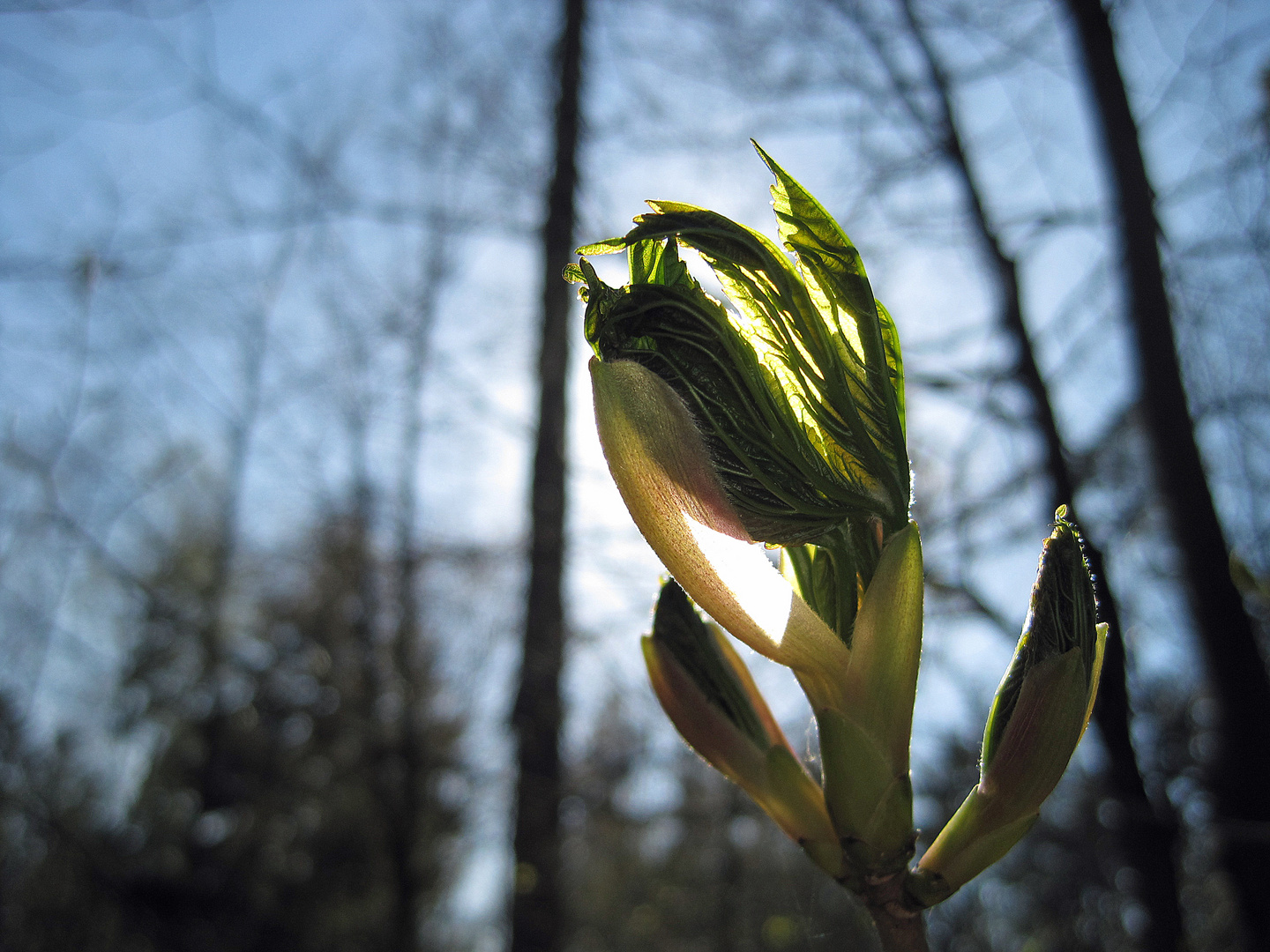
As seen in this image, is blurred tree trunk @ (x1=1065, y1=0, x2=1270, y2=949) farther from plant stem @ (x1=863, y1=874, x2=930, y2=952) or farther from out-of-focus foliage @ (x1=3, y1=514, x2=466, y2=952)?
out-of-focus foliage @ (x1=3, y1=514, x2=466, y2=952)

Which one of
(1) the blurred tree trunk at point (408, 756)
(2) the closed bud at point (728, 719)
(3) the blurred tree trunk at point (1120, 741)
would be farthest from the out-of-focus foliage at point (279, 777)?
(2) the closed bud at point (728, 719)

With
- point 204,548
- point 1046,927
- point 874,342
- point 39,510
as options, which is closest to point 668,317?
point 874,342

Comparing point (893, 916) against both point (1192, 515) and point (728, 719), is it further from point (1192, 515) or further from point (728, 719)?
point (1192, 515)

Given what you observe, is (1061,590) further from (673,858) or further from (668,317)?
(673,858)

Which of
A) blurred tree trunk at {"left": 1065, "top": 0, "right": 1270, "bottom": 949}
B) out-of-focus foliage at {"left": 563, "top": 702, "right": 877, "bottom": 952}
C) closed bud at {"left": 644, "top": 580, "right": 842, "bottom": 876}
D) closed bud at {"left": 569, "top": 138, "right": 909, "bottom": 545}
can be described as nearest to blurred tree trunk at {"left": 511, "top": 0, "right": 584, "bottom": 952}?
out-of-focus foliage at {"left": 563, "top": 702, "right": 877, "bottom": 952}

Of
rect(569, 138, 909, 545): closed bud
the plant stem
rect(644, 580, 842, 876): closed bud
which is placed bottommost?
the plant stem

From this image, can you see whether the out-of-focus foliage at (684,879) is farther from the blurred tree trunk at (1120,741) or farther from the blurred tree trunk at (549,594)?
the blurred tree trunk at (1120,741)
